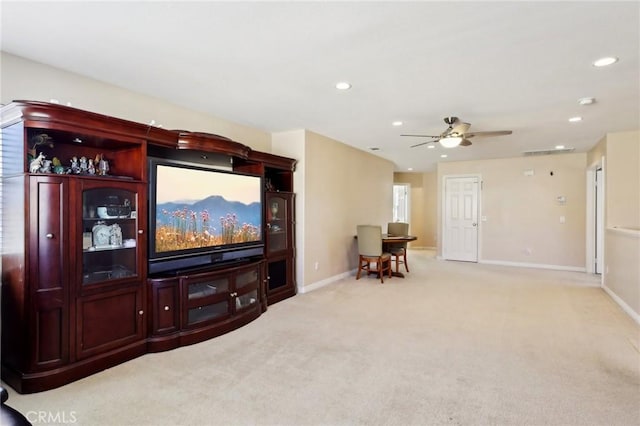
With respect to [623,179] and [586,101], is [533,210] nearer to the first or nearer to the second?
[623,179]

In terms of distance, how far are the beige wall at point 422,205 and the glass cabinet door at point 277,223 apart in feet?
22.0

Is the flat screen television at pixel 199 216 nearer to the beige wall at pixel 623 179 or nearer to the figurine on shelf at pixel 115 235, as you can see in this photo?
the figurine on shelf at pixel 115 235

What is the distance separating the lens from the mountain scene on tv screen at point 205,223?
3189mm

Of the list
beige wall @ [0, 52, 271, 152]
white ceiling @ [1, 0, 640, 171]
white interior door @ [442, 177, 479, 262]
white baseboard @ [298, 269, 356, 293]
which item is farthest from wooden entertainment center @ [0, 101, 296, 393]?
white interior door @ [442, 177, 479, 262]

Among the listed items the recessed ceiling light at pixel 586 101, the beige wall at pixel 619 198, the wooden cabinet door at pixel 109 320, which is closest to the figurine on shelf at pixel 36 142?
the wooden cabinet door at pixel 109 320

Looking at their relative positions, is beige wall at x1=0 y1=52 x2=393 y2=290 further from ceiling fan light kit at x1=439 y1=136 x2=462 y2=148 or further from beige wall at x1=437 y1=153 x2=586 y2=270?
beige wall at x1=437 y1=153 x2=586 y2=270

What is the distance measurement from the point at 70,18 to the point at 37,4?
17cm

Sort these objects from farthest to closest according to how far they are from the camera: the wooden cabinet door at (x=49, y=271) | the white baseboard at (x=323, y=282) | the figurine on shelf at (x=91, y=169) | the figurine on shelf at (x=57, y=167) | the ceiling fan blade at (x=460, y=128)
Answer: the white baseboard at (x=323, y=282) < the ceiling fan blade at (x=460, y=128) < the figurine on shelf at (x=91, y=169) < the figurine on shelf at (x=57, y=167) < the wooden cabinet door at (x=49, y=271)

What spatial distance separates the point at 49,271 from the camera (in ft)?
8.07

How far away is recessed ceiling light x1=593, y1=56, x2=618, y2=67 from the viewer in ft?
8.80

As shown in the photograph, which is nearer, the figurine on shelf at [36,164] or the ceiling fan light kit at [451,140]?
the figurine on shelf at [36,164]

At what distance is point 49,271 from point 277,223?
8.78 feet

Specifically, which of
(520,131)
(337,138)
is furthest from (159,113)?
(520,131)

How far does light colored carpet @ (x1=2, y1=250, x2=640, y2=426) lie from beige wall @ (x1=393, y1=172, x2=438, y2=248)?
6107 mm
